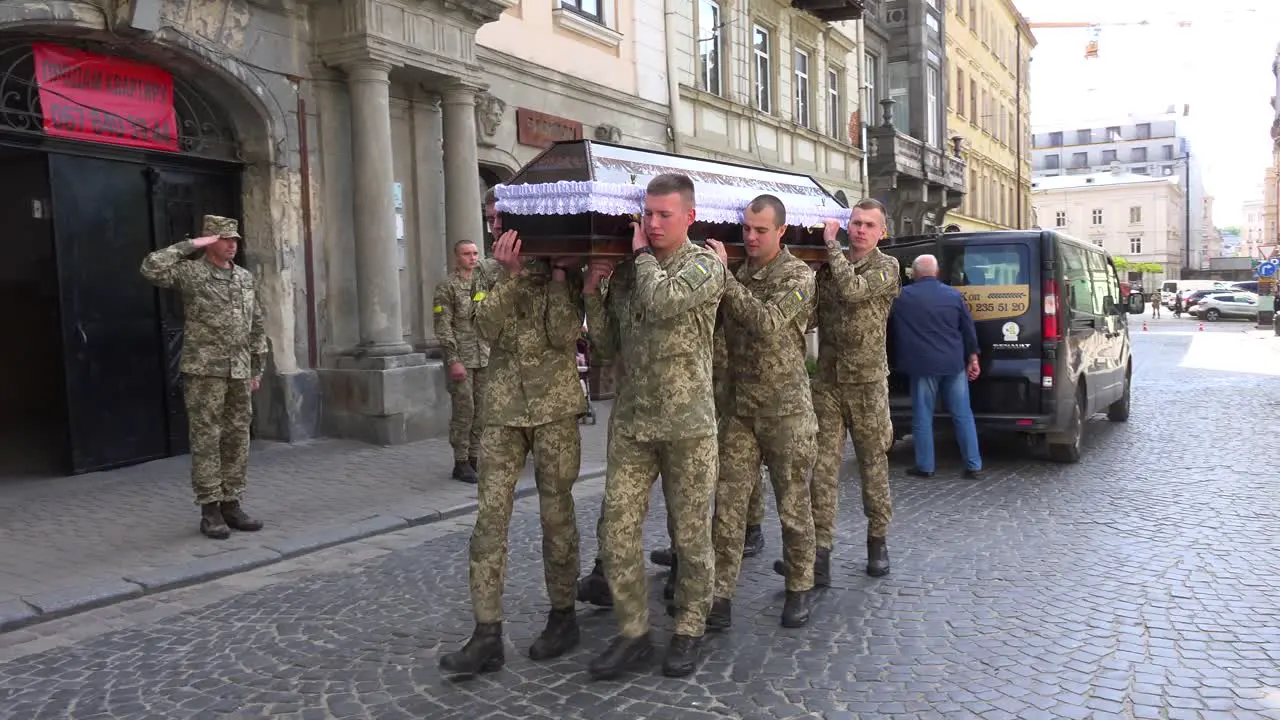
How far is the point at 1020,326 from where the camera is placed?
8227 mm

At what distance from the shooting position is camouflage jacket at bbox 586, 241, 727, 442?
366 cm

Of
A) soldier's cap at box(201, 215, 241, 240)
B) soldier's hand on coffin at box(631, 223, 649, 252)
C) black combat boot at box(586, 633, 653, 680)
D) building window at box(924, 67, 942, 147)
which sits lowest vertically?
black combat boot at box(586, 633, 653, 680)

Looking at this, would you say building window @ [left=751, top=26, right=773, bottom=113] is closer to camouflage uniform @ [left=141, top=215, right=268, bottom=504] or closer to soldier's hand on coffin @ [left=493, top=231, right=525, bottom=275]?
camouflage uniform @ [left=141, top=215, right=268, bottom=504]

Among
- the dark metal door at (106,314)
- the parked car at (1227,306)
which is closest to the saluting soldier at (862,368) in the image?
the dark metal door at (106,314)

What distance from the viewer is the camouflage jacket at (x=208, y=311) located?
20.1 feet

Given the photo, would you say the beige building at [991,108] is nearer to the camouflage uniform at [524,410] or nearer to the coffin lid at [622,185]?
the coffin lid at [622,185]

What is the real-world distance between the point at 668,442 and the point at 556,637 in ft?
3.27

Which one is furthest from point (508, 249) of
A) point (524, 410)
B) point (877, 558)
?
point (877, 558)

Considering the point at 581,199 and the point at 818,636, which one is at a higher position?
the point at 581,199

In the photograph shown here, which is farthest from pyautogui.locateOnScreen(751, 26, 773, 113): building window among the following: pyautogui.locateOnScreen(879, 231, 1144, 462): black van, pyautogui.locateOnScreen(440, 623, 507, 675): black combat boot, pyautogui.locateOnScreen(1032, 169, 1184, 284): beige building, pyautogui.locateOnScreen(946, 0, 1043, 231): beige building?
pyautogui.locateOnScreen(1032, 169, 1184, 284): beige building

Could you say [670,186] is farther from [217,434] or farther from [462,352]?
[462,352]

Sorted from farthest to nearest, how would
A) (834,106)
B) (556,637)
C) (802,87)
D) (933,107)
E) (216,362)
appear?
(933,107) < (834,106) < (802,87) < (216,362) < (556,637)

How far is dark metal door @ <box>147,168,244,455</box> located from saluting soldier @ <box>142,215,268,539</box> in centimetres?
301

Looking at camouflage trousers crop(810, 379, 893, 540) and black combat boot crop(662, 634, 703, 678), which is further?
camouflage trousers crop(810, 379, 893, 540)
